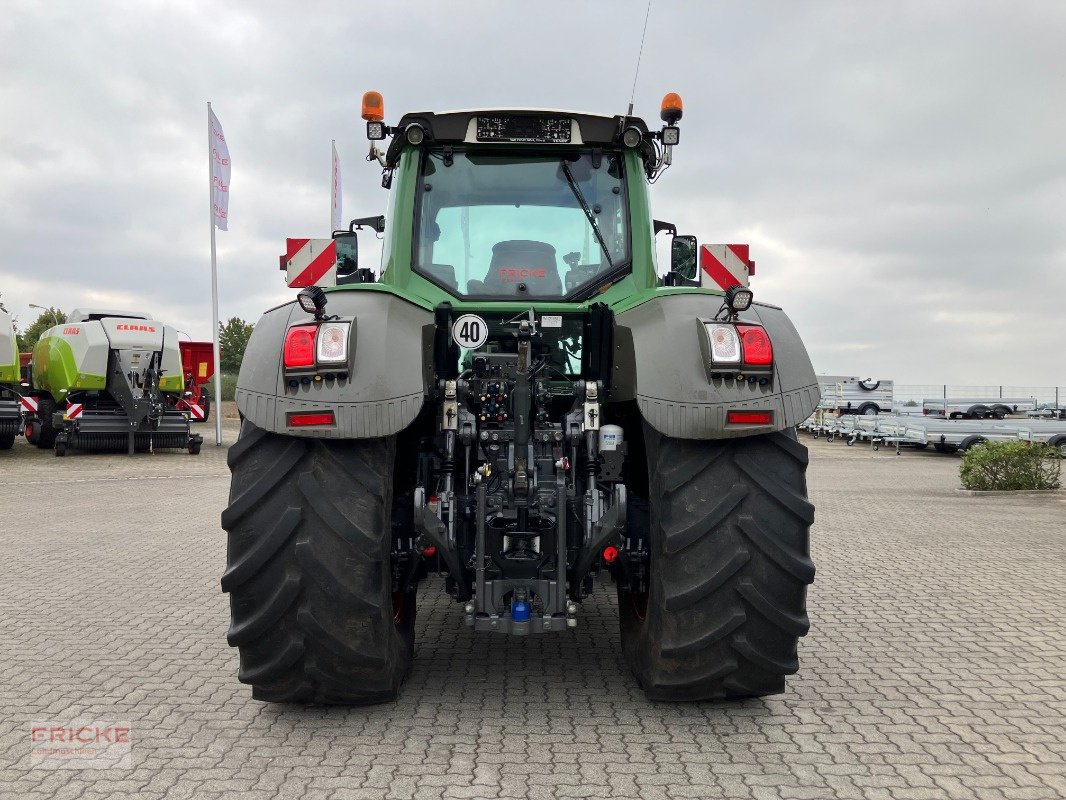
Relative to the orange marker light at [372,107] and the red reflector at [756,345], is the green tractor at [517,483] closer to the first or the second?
the red reflector at [756,345]

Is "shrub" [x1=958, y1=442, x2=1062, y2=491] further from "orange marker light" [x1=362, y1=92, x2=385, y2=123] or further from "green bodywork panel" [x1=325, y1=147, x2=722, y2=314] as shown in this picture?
"orange marker light" [x1=362, y1=92, x2=385, y2=123]

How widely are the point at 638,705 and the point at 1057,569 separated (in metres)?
5.47

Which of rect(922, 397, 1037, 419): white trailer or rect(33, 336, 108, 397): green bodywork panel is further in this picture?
rect(922, 397, 1037, 419): white trailer

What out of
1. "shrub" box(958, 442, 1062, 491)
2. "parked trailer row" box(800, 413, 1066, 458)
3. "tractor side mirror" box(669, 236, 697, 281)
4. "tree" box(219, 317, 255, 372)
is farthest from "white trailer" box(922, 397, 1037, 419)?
"tree" box(219, 317, 255, 372)

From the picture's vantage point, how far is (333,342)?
3.65 m

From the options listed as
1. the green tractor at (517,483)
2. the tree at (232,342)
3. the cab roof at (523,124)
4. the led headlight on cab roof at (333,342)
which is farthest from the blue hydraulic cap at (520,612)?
the tree at (232,342)

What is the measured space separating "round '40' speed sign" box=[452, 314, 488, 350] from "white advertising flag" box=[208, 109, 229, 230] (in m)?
20.5

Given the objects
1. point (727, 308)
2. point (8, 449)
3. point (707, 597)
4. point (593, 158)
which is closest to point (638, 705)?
point (707, 597)

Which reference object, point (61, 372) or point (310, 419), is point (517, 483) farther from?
point (61, 372)

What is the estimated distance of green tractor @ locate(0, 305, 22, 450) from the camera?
19.5m

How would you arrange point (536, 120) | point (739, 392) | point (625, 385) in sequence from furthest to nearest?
point (536, 120)
point (625, 385)
point (739, 392)

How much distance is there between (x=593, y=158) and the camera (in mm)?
4875

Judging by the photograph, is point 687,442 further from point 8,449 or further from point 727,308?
point 8,449

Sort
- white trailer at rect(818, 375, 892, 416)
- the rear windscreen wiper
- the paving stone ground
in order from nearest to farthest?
the paving stone ground < the rear windscreen wiper < white trailer at rect(818, 375, 892, 416)
